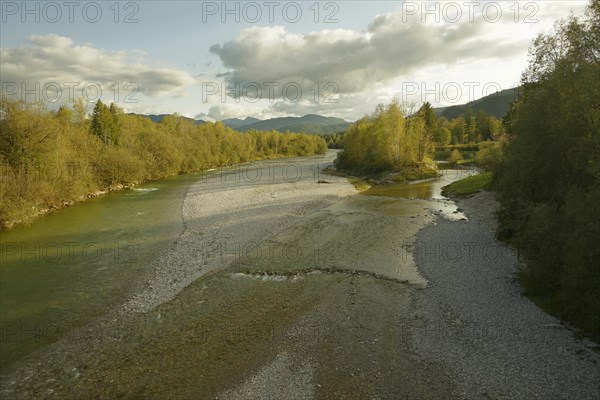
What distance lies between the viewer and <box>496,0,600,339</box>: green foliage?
49.7ft

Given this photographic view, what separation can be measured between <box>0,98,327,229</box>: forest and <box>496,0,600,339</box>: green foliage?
45.8 m

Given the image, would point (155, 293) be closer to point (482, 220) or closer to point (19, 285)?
point (19, 285)

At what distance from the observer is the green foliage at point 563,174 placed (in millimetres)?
15148

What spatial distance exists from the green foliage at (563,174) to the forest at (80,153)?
150ft

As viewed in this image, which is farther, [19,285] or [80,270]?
[80,270]

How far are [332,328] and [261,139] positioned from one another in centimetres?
15186

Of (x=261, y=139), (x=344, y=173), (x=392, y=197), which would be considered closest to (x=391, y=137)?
(x=344, y=173)

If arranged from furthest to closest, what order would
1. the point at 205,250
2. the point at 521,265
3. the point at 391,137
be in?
the point at 391,137, the point at 205,250, the point at 521,265

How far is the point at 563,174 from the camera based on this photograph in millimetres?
22391

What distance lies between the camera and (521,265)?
76.3 feet

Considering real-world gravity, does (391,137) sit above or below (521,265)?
above

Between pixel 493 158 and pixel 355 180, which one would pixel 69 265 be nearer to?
pixel 493 158

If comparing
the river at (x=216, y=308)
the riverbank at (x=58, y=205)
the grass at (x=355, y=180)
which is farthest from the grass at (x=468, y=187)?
the riverbank at (x=58, y=205)

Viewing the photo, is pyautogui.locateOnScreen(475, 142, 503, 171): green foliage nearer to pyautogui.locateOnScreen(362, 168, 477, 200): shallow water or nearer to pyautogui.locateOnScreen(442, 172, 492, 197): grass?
pyautogui.locateOnScreen(442, 172, 492, 197): grass
